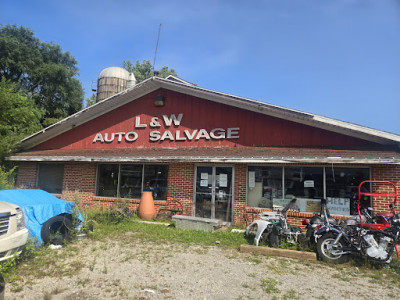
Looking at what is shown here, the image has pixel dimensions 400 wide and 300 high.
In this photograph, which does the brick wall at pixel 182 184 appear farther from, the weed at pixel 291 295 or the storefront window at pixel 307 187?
the weed at pixel 291 295

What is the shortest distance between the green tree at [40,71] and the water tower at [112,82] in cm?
1321

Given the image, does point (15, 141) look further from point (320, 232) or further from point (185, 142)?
point (320, 232)

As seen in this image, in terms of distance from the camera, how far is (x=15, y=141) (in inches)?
535

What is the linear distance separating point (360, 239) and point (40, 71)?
114 ft

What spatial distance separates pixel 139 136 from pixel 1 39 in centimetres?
2690

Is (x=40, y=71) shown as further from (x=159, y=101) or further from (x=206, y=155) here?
(x=206, y=155)

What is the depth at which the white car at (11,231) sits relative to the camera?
4.67 metres

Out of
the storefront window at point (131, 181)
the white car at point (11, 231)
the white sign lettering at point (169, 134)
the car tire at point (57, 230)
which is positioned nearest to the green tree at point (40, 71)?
the white sign lettering at point (169, 134)

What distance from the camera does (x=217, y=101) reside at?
11.0 meters

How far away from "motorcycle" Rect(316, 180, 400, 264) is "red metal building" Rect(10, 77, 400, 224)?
7.34 feet

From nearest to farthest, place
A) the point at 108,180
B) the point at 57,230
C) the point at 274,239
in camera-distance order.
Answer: the point at 57,230, the point at 274,239, the point at 108,180

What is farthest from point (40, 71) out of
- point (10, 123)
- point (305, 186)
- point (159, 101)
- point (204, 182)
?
point (305, 186)

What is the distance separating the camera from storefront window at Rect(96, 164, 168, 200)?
11.3 m

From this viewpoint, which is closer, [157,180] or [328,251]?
[328,251]
